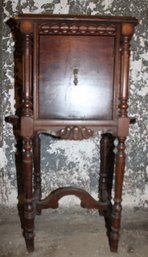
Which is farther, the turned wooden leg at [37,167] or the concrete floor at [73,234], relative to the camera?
the turned wooden leg at [37,167]

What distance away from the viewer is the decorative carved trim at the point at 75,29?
129 centimetres

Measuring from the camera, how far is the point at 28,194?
4.68ft

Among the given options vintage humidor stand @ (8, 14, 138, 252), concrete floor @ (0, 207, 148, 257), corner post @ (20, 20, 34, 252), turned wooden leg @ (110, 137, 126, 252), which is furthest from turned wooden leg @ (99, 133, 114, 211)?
corner post @ (20, 20, 34, 252)

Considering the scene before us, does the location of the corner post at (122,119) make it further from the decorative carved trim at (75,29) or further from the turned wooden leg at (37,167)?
the turned wooden leg at (37,167)

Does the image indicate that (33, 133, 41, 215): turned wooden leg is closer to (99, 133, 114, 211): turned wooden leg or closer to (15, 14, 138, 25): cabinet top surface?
(99, 133, 114, 211): turned wooden leg

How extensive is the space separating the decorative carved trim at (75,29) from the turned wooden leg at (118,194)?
1.60 feet

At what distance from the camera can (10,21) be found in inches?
69.5

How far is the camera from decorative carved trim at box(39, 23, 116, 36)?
1293 millimetres

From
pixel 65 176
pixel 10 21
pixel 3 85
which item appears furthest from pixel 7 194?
pixel 10 21

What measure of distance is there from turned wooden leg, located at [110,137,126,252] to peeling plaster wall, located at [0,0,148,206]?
20.0 inches

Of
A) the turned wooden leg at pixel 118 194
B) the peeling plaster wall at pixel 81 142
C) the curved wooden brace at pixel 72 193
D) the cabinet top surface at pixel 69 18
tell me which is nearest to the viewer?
the cabinet top surface at pixel 69 18

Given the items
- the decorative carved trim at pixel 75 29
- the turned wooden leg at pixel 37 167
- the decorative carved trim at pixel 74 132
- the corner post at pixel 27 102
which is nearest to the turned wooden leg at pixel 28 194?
the corner post at pixel 27 102

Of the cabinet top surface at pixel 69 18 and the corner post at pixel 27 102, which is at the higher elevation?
the cabinet top surface at pixel 69 18

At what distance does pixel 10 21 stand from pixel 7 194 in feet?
3.53
